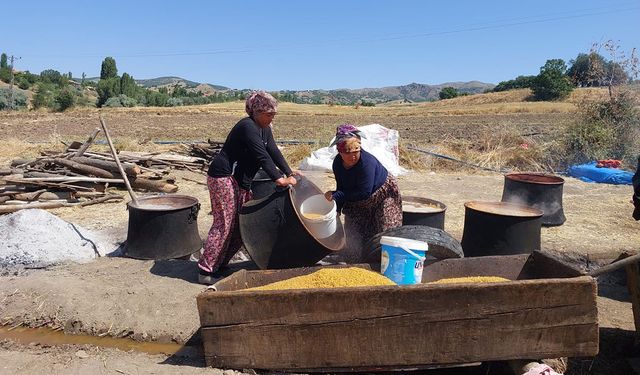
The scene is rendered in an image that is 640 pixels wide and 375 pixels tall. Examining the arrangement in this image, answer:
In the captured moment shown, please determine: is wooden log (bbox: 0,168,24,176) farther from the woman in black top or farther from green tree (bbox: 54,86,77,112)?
green tree (bbox: 54,86,77,112)

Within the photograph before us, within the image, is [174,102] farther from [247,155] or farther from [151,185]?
[247,155]

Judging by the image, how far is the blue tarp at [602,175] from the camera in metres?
10.2

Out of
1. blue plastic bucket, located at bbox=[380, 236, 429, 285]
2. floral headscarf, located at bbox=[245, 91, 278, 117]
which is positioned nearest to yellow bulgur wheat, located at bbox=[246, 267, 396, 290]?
blue plastic bucket, located at bbox=[380, 236, 429, 285]

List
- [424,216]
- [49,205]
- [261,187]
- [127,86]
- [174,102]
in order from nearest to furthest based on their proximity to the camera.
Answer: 1. [424,216]
2. [261,187]
3. [49,205]
4. [127,86]
5. [174,102]

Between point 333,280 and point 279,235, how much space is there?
1.01 meters

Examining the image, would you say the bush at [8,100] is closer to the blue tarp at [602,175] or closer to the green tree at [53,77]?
the green tree at [53,77]

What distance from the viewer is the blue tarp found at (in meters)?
10.2

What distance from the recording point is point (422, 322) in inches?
110

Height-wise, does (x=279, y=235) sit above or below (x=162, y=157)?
below

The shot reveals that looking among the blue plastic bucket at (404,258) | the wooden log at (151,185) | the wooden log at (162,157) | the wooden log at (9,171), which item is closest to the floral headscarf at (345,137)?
the blue plastic bucket at (404,258)

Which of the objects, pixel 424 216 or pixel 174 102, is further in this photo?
pixel 174 102

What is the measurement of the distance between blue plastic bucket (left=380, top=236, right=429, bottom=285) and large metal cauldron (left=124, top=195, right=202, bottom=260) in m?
2.76

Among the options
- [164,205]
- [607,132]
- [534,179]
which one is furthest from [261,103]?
[607,132]

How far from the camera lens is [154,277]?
4.74 m
